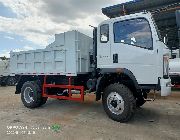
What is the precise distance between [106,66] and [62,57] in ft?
6.08

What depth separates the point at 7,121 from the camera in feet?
22.9

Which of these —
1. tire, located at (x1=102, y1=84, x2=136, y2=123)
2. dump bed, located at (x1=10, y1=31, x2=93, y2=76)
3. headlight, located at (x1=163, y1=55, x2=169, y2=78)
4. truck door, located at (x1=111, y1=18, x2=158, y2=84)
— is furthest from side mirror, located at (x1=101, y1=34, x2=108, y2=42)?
headlight, located at (x1=163, y1=55, x2=169, y2=78)

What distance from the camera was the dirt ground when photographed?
5.66m

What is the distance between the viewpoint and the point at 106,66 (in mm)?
7273

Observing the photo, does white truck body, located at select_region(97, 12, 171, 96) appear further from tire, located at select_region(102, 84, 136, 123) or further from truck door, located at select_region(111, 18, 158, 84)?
tire, located at select_region(102, 84, 136, 123)

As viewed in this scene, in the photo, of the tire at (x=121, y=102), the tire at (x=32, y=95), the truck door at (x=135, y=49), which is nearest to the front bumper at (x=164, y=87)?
the truck door at (x=135, y=49)

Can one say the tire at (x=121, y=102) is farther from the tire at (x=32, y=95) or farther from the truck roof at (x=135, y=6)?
the tire at (x=32, y=95)

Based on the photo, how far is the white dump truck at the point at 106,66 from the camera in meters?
6.52

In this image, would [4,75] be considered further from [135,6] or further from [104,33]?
[135,6]

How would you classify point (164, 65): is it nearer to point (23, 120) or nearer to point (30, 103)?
point (23, 120)

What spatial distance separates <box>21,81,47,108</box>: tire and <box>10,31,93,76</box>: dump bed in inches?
19.9

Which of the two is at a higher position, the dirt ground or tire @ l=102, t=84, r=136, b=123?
tire @ l=102, t=84, r=136, b=123

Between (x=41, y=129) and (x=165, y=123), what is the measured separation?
3559mm

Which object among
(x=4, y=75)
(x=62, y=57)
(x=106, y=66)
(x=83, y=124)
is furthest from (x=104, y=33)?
(x=4, y=75)
